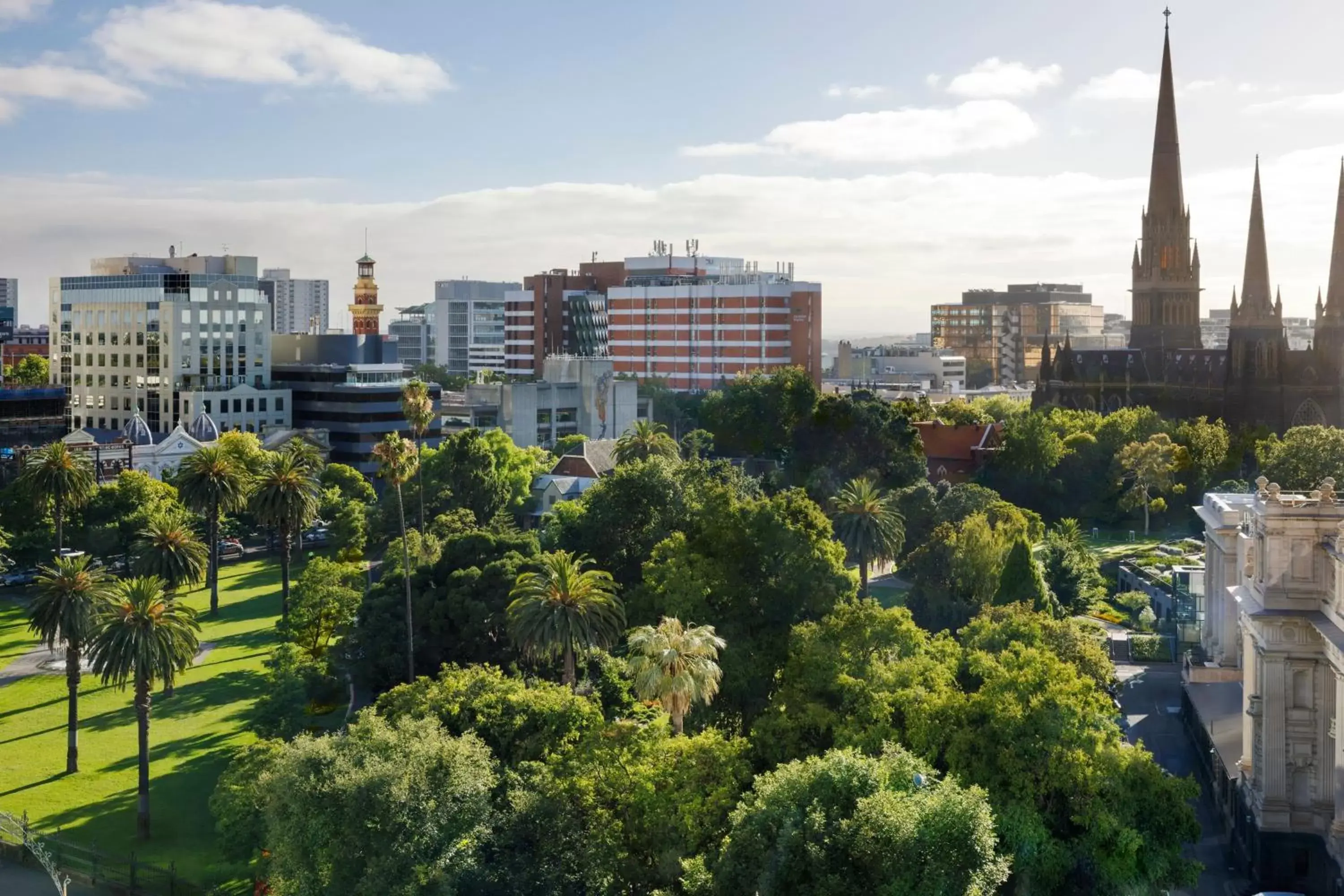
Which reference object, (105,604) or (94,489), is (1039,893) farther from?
(94,489)

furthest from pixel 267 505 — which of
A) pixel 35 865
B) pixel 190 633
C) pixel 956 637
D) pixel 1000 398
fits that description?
pixel 1000 398

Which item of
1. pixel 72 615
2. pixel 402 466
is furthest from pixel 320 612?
pixel 72 615

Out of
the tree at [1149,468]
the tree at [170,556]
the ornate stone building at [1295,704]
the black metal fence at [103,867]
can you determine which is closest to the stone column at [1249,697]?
the ornate stone building at [1295,704]

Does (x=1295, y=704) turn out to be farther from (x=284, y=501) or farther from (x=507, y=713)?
(x=284, y=501)

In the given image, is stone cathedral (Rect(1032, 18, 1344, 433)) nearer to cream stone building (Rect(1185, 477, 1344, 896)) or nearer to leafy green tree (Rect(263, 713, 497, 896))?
cream stone building (Rect(1185, 477, 1344, 896))

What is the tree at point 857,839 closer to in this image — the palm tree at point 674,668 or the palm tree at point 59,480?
the palm tree at point 674,668
